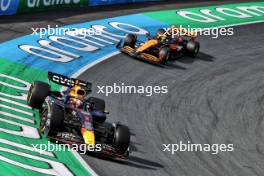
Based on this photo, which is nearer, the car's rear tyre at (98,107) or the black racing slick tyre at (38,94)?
the car's rear tyre at (98,107)

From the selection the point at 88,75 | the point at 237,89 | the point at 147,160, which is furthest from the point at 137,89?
the point at 147,160

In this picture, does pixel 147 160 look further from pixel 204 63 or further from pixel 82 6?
pixel 82 6

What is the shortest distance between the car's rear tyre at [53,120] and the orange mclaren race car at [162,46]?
8.74 metres

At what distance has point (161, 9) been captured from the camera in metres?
30.6

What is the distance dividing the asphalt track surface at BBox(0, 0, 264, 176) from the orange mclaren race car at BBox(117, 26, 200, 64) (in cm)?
37

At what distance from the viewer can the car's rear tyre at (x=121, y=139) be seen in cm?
1359

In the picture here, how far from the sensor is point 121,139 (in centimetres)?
1359
